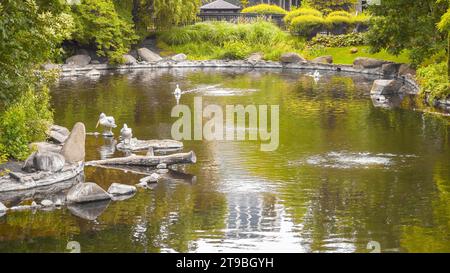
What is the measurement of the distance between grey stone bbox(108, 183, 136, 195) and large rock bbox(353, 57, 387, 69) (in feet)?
135

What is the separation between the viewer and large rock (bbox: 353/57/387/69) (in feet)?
210

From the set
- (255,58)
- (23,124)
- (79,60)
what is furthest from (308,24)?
(23,124)

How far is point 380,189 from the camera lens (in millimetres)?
26562

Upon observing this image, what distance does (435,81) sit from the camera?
47.1m

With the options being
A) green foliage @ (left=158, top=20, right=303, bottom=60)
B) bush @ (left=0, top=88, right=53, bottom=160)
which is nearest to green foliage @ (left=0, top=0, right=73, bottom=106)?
bush @ (left=0, top=88, right=53, bottom=160)

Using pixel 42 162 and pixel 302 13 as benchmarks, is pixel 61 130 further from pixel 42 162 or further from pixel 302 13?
pixel 302 13

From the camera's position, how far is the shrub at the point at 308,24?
78000mm

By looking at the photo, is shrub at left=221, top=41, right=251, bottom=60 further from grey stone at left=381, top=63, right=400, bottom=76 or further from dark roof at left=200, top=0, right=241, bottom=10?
grey stone at left=381, top=63, right=400, bottom=76

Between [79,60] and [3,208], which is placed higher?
[79,60]

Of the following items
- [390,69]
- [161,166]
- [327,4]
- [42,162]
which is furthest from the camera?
[327,4]

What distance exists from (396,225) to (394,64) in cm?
3964

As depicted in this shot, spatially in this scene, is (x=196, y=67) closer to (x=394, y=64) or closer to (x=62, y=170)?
(x=394, y=64)

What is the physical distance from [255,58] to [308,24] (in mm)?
8115

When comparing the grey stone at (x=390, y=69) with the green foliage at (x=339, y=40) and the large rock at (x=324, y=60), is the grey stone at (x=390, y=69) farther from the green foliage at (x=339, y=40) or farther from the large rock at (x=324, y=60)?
the green foliage at (x=339, y=40)
